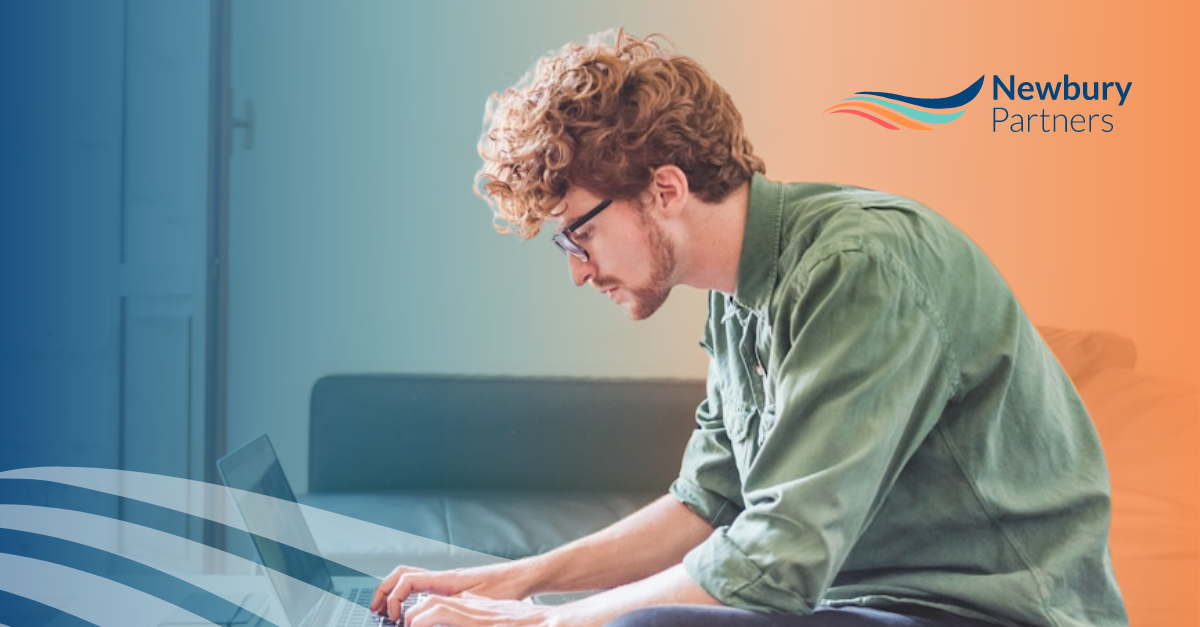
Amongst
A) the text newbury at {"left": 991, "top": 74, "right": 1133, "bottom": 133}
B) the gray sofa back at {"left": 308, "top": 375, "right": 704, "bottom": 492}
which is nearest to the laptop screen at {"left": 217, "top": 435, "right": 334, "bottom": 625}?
the gray sofa back at {"left": 308, "top": 375, "right": 704, "bottom": 492}

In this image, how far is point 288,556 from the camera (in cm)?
155

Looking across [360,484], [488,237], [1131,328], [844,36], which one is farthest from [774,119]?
[360,484]

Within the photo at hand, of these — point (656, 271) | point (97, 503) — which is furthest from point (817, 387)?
point (97, 503)

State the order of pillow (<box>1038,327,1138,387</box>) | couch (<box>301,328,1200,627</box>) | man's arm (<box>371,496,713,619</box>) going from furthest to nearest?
couch (<box>301,328,1200,627</box>)
pillow (<box>1038,327,1138,387</box>)
man's arm (<box>371,496,713,619</box>)

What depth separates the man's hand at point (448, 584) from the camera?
4.53 ft

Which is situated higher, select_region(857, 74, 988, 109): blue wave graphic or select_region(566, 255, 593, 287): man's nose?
select_region(857, 74, 988, 109): blue wave graphic

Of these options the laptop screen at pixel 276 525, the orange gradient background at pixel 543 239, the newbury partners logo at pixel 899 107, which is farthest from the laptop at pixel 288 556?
the newbury partners logo at pixel 899 107

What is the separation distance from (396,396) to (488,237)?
1.59 ft

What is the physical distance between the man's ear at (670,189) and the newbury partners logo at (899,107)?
6.55ft

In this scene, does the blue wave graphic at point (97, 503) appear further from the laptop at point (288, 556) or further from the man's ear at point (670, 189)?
the man's ear at point (670, 189)

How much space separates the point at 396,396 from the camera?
10.1 feet

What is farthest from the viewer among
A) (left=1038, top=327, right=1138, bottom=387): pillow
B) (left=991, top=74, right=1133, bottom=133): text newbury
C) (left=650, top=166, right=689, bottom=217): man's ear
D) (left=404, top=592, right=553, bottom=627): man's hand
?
(left=991, top=74, right=1133, bottom=133): text newbury

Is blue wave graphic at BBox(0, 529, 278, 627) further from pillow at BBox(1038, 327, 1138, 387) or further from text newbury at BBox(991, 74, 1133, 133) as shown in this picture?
text newbury at BBox(991, 74, 1133, 133)

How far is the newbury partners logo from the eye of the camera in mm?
3203
